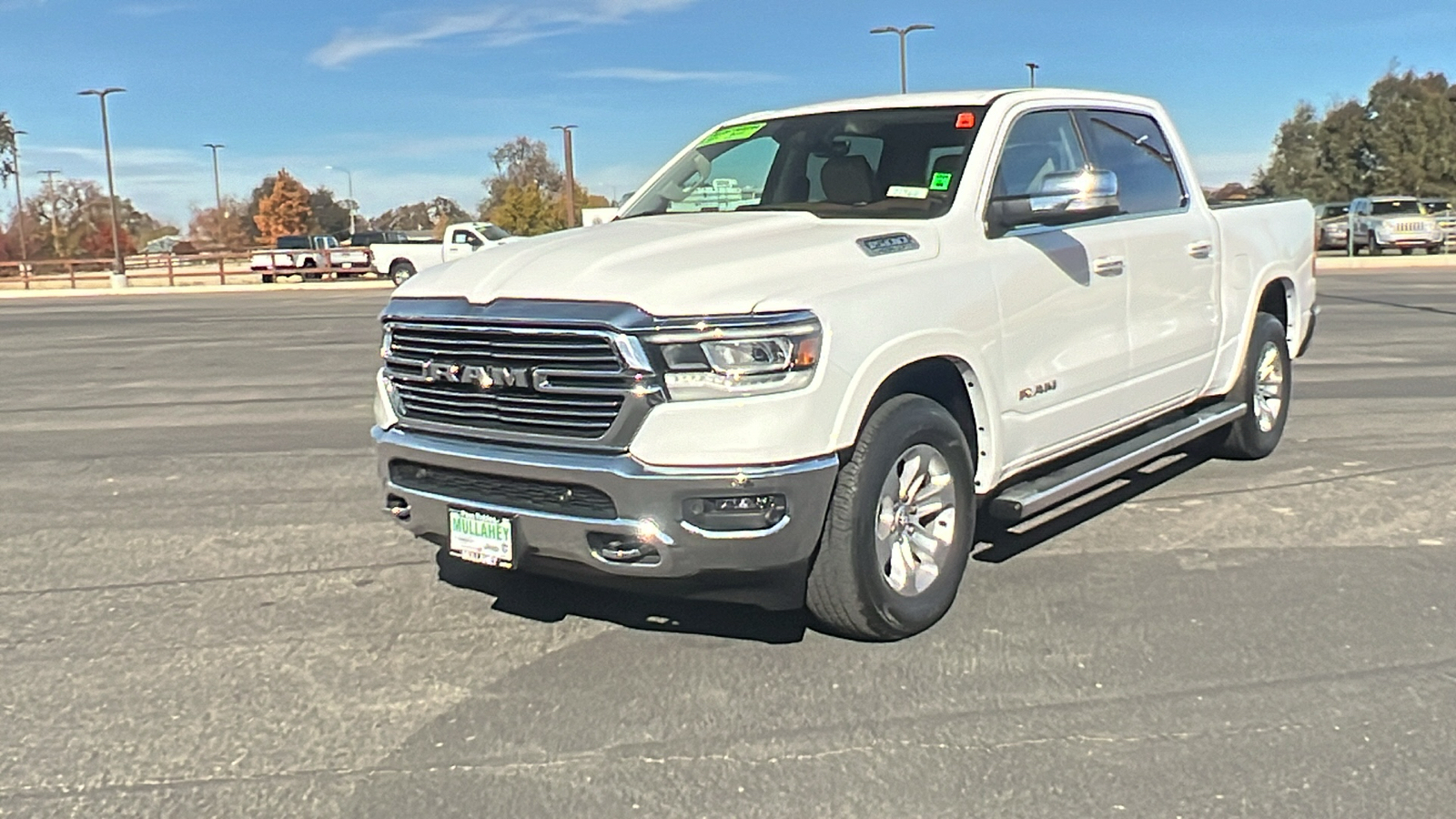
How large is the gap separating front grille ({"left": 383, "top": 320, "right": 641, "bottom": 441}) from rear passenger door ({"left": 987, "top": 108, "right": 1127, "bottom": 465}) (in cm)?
164

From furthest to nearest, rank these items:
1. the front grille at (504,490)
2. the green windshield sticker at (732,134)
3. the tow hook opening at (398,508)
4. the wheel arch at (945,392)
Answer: the green windshield sticker at (732,134)
the tow hook opening at (398,508)
the wheel arch at (945,392)
the front grille at (504,490)

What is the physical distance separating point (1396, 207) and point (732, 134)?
3477 centimetres

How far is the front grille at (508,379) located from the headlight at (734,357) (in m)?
0.15

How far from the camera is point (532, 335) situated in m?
3.97

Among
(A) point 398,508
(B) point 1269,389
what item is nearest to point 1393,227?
(B) point 1269,389

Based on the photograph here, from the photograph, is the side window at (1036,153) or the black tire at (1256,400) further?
the black tire at (1256,400)

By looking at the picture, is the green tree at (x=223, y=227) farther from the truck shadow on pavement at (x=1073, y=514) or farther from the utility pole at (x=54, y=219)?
the truck shadow on pavement at (x=1073, y=514)

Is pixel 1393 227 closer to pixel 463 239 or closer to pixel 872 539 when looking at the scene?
pixel 463 239

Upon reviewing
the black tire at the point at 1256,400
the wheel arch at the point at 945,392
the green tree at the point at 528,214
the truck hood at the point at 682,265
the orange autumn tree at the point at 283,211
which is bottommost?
the black tire at the point at 1256,400

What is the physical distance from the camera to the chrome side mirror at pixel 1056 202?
15.5 feet

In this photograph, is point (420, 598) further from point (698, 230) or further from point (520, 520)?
point (698, 230)

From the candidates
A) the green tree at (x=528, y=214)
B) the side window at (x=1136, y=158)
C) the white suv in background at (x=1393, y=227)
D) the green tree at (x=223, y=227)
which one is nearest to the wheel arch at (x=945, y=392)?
the side window at (x=1136, y=158)

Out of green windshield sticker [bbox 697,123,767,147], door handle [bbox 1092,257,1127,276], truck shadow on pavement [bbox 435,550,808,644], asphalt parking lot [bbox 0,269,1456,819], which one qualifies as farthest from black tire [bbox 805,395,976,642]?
green windshield sticker [bbox 697,123,767,147]

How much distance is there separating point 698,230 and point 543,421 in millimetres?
1139
